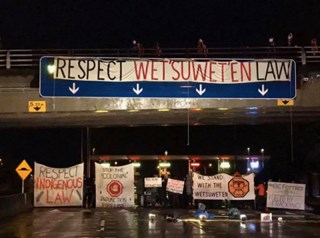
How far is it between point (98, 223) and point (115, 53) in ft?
24.6

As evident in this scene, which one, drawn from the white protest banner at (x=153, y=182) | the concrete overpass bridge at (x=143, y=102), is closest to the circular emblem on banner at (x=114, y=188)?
the white protest banner at (x=153, y=182)

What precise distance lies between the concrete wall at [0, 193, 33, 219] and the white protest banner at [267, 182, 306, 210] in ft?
37.3

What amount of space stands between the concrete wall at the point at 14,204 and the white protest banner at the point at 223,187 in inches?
337

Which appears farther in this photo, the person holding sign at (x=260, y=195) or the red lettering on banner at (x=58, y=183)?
the red lettering on banner at (x=58, y=183)

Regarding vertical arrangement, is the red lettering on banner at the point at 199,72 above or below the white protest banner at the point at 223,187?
above

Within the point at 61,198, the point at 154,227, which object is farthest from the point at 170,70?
the point at 61,198

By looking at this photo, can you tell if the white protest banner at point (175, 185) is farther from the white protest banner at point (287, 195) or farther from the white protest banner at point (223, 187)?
the white protest banner at point (287, 195)

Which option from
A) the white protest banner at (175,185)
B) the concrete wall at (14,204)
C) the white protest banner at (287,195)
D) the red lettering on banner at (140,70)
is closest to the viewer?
the red lettering on banner at (140,70)

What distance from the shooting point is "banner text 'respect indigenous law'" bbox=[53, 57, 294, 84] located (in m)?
22.8

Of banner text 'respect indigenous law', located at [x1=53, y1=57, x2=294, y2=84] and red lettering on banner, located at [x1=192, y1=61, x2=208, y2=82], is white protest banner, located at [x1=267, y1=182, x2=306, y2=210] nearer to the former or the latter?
banner text 'respect indigenous law', located at [x1=53, y1=57, x2=294, y2=84]

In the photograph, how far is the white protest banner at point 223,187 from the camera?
28297 millimetres

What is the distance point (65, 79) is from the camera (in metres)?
22.6

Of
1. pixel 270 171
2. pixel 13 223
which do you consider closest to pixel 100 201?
pixel 13 223

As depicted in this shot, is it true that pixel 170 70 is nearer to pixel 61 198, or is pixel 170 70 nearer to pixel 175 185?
pixel 175 185
